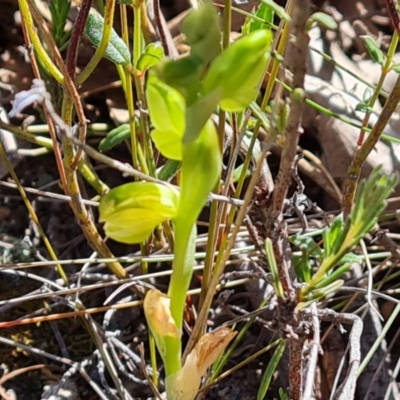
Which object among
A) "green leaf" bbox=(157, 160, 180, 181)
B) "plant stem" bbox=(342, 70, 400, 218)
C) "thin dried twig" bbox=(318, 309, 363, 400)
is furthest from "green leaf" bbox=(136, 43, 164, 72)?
"thin dried twig" bbox=(318, 309, 363, 400)

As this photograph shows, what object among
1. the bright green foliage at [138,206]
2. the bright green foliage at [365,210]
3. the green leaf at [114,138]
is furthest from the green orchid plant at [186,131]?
the green leaf at [114,138]

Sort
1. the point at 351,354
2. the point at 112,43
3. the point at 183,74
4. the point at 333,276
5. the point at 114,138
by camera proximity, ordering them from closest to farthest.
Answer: the point at 183,74, the point at 333,276, the point at 351,354, the point at 112,43, the point at 114,138

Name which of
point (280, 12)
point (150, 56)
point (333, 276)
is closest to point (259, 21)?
point (150, 56)

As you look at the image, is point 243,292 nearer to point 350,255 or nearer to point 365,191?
point 350,255

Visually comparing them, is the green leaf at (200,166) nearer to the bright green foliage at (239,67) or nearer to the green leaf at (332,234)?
the bright green foliage at (239,67)

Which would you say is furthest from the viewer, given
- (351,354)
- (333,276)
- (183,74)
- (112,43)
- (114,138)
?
(114,138)

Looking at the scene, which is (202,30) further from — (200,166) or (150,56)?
(150,56)
